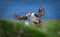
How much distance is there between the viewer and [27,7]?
183 cm

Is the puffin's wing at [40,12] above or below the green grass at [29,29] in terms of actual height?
above

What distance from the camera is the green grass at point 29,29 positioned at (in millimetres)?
1791

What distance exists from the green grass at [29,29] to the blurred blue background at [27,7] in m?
0.06

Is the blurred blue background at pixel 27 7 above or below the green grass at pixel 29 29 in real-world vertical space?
above

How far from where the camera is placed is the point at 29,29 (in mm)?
1814

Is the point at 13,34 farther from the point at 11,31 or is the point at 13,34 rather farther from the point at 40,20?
the point at 40,20

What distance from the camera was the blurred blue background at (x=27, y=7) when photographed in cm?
180

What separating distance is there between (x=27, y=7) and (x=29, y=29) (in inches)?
8.5

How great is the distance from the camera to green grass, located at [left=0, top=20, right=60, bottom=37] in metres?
1.79

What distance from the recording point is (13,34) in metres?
1.82

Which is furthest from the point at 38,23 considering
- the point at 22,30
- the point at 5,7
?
the point at 5,7

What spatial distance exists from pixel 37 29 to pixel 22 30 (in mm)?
148

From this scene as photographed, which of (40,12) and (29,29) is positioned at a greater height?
(40,12)

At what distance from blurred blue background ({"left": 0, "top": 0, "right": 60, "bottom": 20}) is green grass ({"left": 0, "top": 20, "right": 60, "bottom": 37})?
59mm
